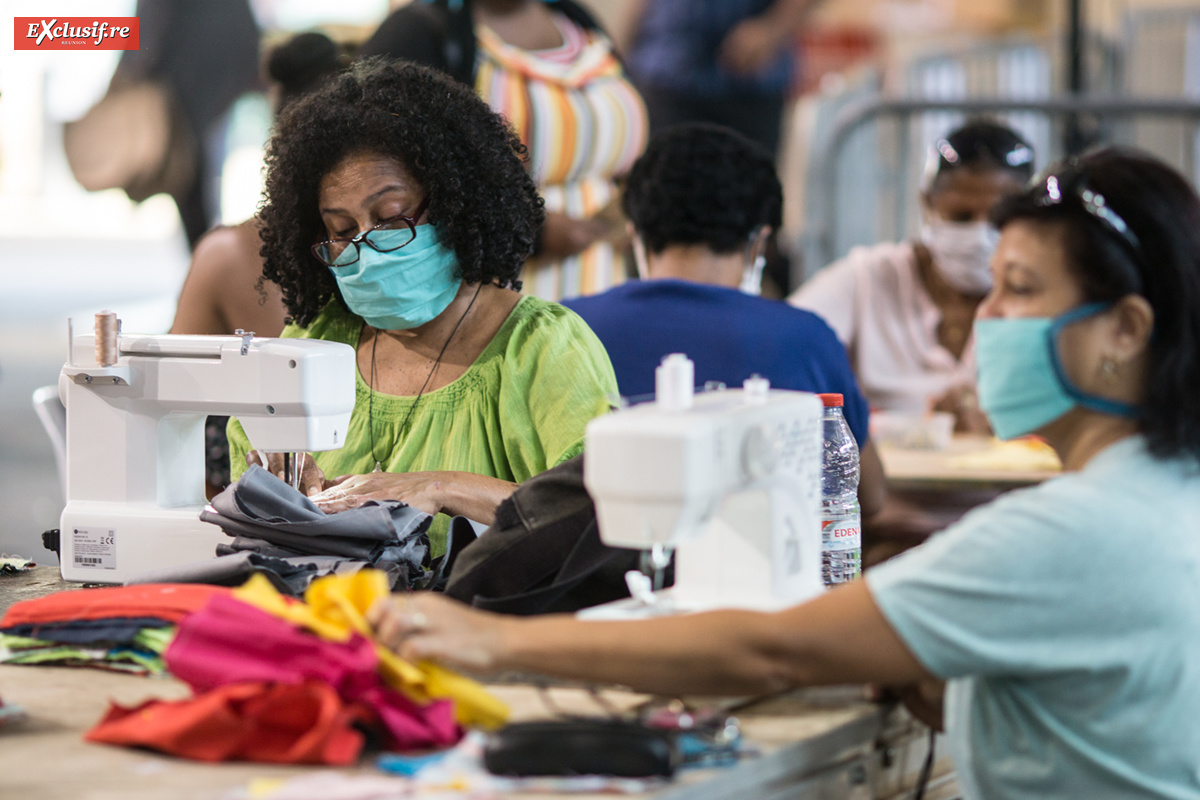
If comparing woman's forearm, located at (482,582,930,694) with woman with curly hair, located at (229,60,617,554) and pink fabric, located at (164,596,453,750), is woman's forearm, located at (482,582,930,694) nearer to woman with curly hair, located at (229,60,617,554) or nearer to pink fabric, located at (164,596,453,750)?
pink fabric, located at (164,596,453,750)

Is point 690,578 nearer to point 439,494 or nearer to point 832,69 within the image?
point 439,494

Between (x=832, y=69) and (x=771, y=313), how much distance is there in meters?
6.60

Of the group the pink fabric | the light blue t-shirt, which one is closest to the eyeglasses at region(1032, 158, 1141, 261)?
the light blue t-shirt

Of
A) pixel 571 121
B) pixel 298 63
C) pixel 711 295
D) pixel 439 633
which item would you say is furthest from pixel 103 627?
pixel 571 121

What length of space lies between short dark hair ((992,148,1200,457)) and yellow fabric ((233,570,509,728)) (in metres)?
0.66

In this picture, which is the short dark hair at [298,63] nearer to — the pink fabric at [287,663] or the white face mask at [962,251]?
the white face mask at [962,251]

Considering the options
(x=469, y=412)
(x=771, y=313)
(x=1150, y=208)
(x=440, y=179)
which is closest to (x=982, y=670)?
(x=1150, y=208)

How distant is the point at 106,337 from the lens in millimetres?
1740

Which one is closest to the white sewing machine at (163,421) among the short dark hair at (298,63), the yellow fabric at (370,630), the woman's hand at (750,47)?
the yellow fabric at (370,630)

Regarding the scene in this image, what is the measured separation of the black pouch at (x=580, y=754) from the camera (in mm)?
1062

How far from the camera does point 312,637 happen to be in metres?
1.16

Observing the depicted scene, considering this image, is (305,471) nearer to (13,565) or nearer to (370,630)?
(13,565)

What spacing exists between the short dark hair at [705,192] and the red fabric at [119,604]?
1584 millimetres

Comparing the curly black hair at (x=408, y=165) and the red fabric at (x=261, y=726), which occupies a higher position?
the curly black hair at (x=408, y=165)
